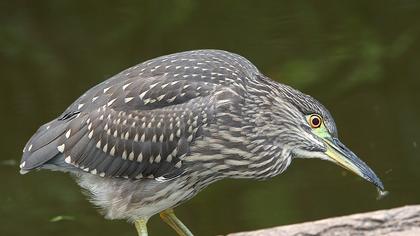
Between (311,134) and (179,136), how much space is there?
79 cm

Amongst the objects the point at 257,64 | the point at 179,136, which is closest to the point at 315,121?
the point at 179,136

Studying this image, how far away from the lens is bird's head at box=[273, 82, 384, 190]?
653cm

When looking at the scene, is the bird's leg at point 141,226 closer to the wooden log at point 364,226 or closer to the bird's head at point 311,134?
the wooden log at point 364,226

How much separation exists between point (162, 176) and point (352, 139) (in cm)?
328

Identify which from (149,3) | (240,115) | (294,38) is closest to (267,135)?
(240,115)

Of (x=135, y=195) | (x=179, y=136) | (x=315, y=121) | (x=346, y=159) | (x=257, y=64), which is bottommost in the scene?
(x=135, y=195)

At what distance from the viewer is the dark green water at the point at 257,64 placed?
8.73 meters

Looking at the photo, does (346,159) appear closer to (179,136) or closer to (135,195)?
(179,136)

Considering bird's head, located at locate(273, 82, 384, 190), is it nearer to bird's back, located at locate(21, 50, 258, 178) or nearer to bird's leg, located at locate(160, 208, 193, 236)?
bird's back, located at locate(21, 50, 258, 178)

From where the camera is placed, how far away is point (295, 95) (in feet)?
22.1

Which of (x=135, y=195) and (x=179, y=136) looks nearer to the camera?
(x=179, y=136)

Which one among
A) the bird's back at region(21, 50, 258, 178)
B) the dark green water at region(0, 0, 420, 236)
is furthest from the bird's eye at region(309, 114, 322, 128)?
the dark green water at region(0, 0, 420, 236)

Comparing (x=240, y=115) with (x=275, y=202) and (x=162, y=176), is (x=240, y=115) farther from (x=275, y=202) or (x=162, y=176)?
(x=275, y=202)

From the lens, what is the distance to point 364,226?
661 centimetres
